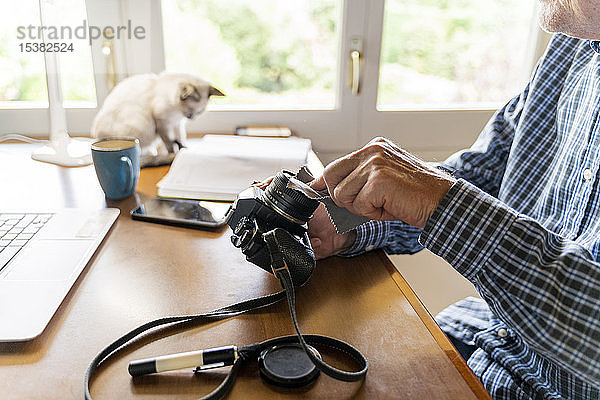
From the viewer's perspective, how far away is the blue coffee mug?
993mm

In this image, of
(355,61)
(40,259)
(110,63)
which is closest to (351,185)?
(40,259)

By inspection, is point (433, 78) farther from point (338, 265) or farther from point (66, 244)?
point (66, 244)

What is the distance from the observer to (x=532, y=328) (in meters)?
0.67

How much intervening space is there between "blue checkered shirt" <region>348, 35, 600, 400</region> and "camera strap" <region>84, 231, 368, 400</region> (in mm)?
191

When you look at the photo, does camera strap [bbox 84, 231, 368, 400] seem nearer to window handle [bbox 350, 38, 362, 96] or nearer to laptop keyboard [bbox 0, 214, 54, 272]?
laptop keyboard [bbox 0, 214, 54, 272]

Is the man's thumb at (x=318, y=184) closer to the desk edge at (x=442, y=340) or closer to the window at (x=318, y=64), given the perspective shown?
the desk edge at (x=442, y=340)

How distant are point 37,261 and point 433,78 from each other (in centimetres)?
129

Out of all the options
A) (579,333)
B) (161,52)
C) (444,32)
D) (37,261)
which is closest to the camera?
(579,333)

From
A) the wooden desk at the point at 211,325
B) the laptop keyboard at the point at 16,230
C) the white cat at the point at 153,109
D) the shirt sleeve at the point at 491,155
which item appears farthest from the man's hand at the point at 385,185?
the white cat at the point at 153,109

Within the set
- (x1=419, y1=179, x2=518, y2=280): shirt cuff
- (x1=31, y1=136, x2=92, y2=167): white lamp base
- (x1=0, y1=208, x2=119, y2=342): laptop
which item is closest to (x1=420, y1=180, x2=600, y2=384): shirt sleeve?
(x1=419, y1=179, x2=518, y2=280): shirt cuff

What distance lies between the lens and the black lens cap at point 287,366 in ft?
1.81

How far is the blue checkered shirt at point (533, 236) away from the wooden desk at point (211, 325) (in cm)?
10

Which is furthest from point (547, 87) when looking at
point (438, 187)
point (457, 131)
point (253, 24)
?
point (253, 24)

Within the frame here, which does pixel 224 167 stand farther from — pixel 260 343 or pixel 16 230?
pixel 260 343
